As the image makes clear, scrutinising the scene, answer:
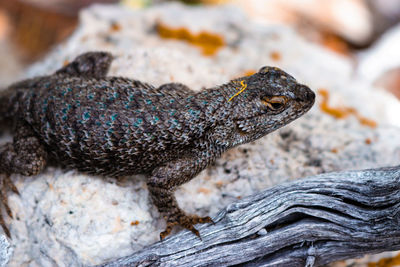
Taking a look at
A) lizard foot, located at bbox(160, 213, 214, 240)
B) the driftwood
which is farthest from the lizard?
the driftwood

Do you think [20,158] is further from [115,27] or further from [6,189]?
[115,27]

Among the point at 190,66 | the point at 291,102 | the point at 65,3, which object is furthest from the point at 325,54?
the point at 65,3

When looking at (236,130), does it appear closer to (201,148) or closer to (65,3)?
(201,148)

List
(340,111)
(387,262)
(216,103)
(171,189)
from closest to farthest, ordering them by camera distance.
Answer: (171,189), (216,103), (387,262), (340,111)

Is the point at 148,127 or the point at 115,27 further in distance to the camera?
the point at 115,27

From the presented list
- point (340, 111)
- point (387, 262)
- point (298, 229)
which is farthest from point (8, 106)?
point (387, 262)

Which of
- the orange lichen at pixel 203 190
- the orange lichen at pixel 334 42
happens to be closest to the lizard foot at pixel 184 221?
the orange lichen at pixel 203 190

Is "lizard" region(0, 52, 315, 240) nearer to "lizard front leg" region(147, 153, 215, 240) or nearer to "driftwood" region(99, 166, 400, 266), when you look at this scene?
"lizard front leg" region(147, 153, 215, 240)
